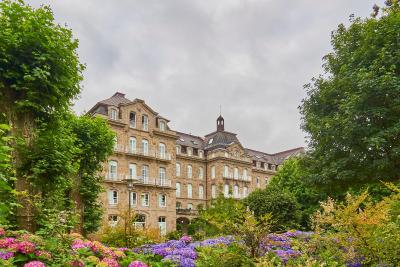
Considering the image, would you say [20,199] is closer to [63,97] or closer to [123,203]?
[63,97]

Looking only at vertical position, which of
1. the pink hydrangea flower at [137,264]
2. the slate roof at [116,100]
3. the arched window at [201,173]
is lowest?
the pink hydrangea flower at [137,264]

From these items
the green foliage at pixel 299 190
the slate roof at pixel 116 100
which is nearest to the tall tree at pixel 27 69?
the green foliage at pixel 299 190

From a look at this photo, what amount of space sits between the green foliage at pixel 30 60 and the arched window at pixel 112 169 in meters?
25.2

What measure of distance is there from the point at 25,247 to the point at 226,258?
370cm

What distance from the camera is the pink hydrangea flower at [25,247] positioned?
602cm

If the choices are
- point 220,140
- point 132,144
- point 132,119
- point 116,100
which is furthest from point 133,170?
point 220,140

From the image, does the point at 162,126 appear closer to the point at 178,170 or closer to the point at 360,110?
the point at 178,170

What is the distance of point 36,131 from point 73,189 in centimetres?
928

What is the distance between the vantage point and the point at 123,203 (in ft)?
113

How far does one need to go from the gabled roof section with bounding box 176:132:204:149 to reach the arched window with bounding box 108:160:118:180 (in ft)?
42.5

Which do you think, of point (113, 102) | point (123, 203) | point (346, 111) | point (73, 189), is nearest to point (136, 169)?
point (123, 203)

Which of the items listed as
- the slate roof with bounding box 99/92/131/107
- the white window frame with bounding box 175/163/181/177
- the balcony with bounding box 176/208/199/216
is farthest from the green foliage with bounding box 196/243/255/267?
the white window frame with bounding box 175/163/181/177

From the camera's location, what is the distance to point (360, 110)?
12.9 m

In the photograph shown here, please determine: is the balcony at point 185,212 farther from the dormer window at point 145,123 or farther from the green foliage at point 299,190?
the green foliage at point 299,190
